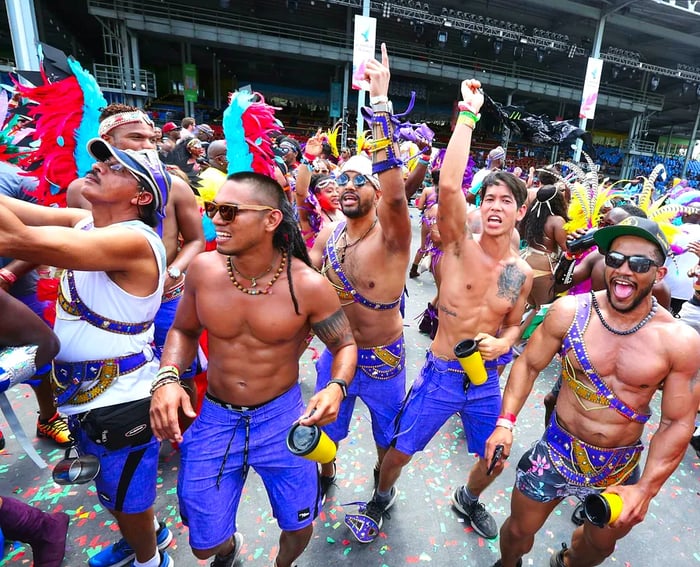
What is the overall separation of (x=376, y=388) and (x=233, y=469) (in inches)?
41.7

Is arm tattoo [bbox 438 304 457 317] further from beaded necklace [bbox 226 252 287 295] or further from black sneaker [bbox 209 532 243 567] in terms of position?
black sneaker [bbox 209 532 243 567]

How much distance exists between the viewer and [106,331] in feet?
6.42

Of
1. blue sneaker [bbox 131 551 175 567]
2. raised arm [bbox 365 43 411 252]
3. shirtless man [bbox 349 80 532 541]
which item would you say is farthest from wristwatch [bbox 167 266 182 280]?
shirtless man [bbox 349 80 532 541]

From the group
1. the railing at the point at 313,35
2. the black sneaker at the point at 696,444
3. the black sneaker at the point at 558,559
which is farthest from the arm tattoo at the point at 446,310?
the railing at the point at 313,35

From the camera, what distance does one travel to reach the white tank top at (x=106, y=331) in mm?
1896

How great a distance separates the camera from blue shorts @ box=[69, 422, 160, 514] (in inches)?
78.5

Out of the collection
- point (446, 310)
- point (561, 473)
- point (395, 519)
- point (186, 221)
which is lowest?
point (395, 519)

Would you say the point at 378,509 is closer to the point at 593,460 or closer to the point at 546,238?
the point at 593,460

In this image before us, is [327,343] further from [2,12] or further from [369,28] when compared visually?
[2,12]

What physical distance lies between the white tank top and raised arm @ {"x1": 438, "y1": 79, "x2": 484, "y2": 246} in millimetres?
1608

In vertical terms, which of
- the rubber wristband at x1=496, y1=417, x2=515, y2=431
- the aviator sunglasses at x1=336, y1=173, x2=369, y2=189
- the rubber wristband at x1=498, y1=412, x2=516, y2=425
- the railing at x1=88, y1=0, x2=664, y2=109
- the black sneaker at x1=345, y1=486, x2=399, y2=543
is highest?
the railing at x1=88, y1=0, x2=664, y2=109

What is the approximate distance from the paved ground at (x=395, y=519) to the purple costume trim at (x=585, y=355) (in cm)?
123

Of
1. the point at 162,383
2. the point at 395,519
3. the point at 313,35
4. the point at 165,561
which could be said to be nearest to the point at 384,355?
the point at 395,519

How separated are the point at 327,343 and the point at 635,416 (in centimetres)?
155
